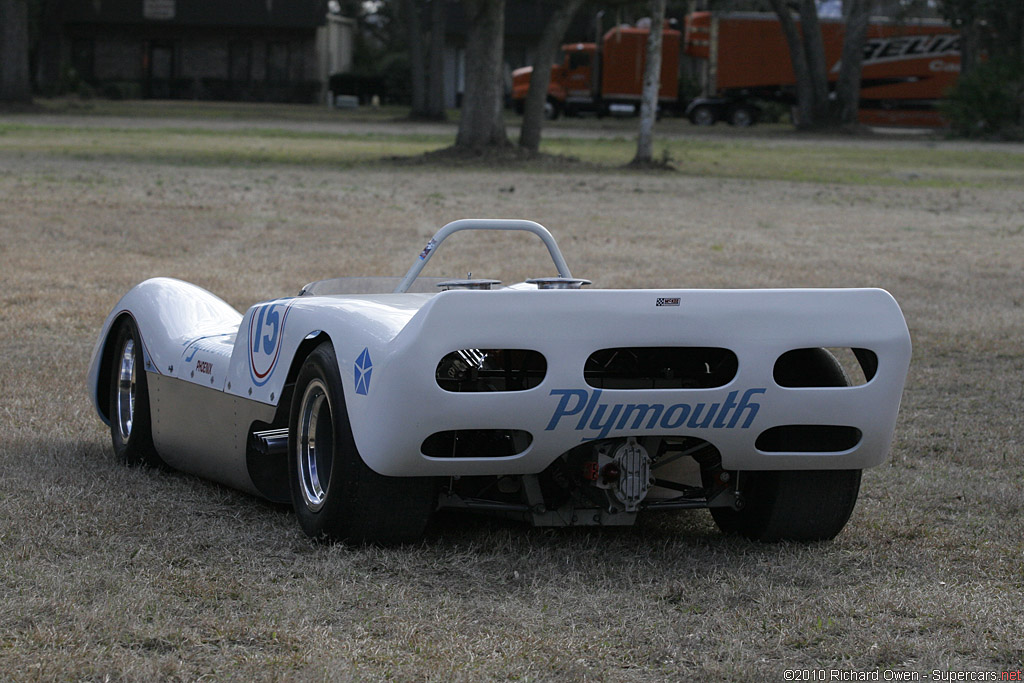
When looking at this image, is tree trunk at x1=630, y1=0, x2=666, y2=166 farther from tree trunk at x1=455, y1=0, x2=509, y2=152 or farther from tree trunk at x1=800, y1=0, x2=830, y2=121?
tree trunk at x1=800, y1=0, x2=830, y2=121

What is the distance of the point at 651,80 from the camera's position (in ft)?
86.8

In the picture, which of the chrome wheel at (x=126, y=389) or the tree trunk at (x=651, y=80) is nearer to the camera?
the chrome wheel at (x=126, y=389)

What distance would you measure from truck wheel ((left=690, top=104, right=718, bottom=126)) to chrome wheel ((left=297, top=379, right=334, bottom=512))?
4783cm

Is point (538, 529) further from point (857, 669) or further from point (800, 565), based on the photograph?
point (857, 669)

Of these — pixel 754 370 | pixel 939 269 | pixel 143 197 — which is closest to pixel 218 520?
pixel 754 370

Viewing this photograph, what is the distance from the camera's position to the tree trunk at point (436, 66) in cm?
4722

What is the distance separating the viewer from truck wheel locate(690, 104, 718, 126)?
51.2 meters

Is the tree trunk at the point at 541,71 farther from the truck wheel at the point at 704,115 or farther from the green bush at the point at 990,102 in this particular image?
the truck wheel at the point at 704,115

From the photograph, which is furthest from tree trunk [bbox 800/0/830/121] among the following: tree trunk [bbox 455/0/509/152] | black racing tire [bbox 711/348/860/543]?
black racing tire [bbox 711/348/860/543]

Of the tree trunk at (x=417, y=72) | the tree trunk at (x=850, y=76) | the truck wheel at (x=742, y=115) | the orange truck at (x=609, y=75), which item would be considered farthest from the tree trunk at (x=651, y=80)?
the truck wheel at (x=742, y=115)

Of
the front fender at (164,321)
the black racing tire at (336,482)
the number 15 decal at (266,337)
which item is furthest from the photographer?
the front fender at (164,321)

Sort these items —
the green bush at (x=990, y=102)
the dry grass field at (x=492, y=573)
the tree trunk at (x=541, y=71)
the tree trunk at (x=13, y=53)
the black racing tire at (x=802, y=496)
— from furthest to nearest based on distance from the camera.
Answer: the tree trunk at (x=13, y=53)
the green bush at (x=990, y=102)
the tree trunk at (x=541, y=71)
the black racing tire at (x=802, y=496)
the dry grass field at (x=492, y=573)

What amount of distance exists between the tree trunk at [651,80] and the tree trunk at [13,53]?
27061mm

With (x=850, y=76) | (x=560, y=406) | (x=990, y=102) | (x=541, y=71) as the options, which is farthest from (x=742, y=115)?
(x=560, y=406)
